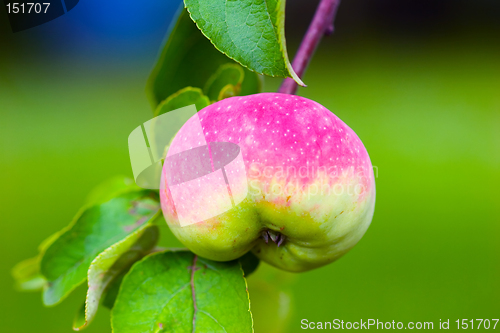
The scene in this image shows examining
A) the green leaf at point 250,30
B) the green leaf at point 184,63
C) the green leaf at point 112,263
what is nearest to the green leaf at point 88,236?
the green leaf at point 112,263

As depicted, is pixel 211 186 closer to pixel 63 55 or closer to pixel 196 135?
pixel 196 135

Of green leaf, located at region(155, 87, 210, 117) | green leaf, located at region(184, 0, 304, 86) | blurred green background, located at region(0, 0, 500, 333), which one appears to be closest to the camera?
green leaf, located at region(184, 0, 304, 86)

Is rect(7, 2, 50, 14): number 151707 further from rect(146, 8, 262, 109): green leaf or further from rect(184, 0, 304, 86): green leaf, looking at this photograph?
rect(184, 0, 304, 86): green leaf

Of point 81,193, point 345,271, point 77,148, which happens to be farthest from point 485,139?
point 77,148

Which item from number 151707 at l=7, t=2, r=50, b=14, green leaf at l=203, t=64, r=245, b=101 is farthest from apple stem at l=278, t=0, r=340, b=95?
number 151707 at l=7, t=2, r=50, b=14

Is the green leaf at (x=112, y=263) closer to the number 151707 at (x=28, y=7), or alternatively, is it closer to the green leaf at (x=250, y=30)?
the green leaf at (x=250, y=30)

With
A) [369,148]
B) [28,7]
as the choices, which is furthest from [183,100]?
[369,148]

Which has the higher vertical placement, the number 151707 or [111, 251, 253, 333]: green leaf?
the number 151707
